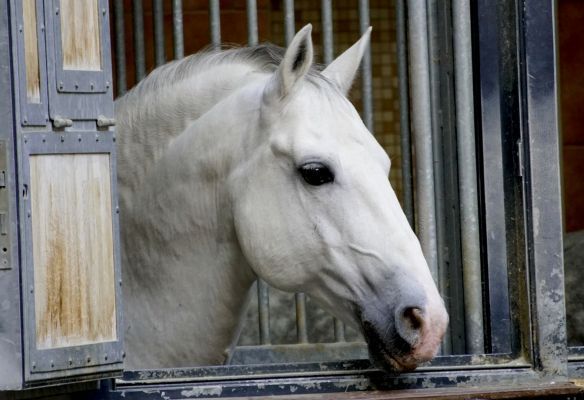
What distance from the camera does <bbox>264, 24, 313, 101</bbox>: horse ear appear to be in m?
3.30

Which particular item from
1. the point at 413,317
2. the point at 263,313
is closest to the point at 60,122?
the point at 413,317

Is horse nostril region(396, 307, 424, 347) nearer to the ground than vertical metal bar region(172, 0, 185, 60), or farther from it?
nearer to the ground

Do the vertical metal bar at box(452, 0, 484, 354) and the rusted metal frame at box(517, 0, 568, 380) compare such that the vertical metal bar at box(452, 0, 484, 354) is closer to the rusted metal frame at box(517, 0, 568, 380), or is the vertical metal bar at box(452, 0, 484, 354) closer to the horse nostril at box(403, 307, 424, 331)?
the rusted metal frame at box(517, 0, 568, 380)

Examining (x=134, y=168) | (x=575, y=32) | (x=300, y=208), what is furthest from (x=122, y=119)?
(x=575, y=32)

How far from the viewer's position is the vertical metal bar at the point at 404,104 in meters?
4.25

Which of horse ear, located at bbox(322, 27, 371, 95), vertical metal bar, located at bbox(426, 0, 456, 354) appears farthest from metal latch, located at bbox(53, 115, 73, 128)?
vertical metal bar, located at bbox(426, 0, 456, 354)

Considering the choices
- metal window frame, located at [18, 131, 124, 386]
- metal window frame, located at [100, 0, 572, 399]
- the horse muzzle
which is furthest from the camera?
metal window frame, located at [100, 0, 572, 399]

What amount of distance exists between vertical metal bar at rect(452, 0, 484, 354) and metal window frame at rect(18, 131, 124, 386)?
1.25 m

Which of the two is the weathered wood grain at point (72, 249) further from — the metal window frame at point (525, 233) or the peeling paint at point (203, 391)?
the metal window frame at point (525, 233)

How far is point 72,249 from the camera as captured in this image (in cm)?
299

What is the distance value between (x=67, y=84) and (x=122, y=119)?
79cm

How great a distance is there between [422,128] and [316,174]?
76cm

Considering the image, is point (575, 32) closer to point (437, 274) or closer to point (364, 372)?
point (437, 274)

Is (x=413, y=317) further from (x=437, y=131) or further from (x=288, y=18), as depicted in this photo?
(x=288, y=18)
